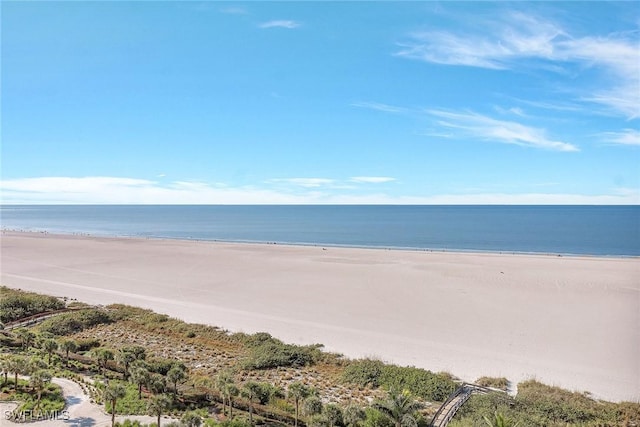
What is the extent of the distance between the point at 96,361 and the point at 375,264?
3855 cm

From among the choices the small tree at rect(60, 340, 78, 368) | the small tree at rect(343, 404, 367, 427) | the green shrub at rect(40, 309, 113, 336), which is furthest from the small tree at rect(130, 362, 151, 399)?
the green shrub at rect(40, 309, 113, 336)

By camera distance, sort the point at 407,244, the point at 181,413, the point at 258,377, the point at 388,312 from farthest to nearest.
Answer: the point at 407,244 < the point at 388,312 < the point at 258,377 < the point at 181,413

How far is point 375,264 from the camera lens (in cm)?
5597

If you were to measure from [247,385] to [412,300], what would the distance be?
22239 millimetres

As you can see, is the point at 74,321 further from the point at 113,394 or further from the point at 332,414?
the point at 332,414

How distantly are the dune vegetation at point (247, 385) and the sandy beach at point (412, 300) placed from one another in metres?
2.54

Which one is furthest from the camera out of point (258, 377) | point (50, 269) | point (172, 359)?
point (50, 269)

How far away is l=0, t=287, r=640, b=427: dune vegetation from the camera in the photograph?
16.6 metres

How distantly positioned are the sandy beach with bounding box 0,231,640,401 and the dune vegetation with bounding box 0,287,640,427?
8.35ft

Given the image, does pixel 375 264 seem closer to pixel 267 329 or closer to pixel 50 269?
pixel 267 329

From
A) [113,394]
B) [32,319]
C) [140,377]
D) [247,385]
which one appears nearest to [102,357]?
[140,377]

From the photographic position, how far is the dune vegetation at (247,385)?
16.6 m

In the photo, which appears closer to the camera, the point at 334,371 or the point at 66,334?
the point at 334,371

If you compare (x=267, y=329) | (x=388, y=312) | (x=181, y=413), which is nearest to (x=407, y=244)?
(x=388, y=312)
